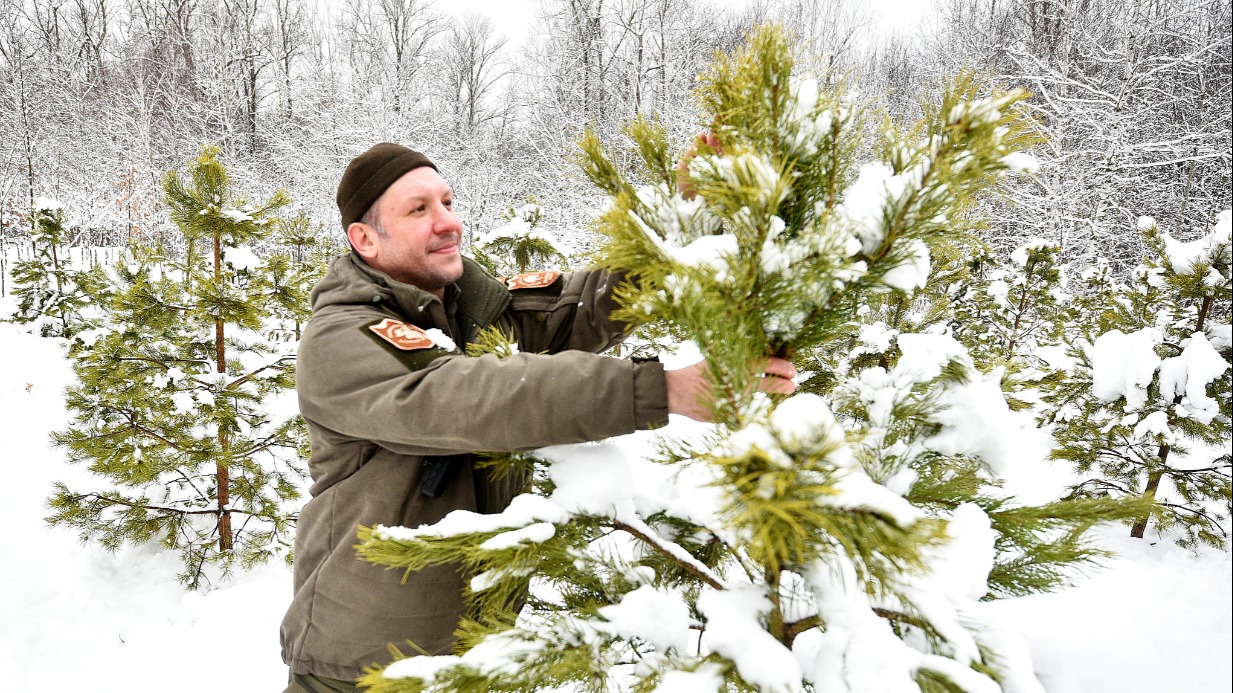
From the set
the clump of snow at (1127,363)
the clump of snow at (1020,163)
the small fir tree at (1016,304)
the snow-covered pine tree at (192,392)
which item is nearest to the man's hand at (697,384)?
the clump of snow at (1020,163)

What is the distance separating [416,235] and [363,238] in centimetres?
20

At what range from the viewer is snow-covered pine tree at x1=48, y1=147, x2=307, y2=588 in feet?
13.7

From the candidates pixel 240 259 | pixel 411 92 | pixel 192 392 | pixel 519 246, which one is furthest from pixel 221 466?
pixel 411 92

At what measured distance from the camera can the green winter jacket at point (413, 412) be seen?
37.9 inches

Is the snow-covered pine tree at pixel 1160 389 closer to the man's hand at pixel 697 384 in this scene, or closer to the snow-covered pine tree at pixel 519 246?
the man's hand at pixel 697 384

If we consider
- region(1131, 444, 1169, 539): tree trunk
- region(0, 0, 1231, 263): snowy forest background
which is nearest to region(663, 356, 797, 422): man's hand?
region(1131, 444, 1169, 539): tree trunk

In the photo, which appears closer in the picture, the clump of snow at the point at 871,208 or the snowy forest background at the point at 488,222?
the clump of snow at the point at 871,208

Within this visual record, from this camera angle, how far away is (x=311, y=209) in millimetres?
18109

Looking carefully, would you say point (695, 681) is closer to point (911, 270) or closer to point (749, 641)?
point (749, 641)

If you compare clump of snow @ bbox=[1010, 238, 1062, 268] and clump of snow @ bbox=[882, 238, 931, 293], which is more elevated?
clump of snow @ bbox=[1010, 238, 1062, 268]

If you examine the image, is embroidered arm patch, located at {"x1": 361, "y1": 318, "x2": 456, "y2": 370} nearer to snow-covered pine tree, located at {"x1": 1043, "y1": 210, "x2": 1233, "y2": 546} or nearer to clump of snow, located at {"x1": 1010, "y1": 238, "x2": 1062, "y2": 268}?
snow-covered pine tree, located at {"x1": 1043, "y1": 210, "x2": 1233, "y2": 546}

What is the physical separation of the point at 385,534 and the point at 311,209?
64.7 ft

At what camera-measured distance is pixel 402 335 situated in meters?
1.17

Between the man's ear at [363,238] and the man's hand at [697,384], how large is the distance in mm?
1042
